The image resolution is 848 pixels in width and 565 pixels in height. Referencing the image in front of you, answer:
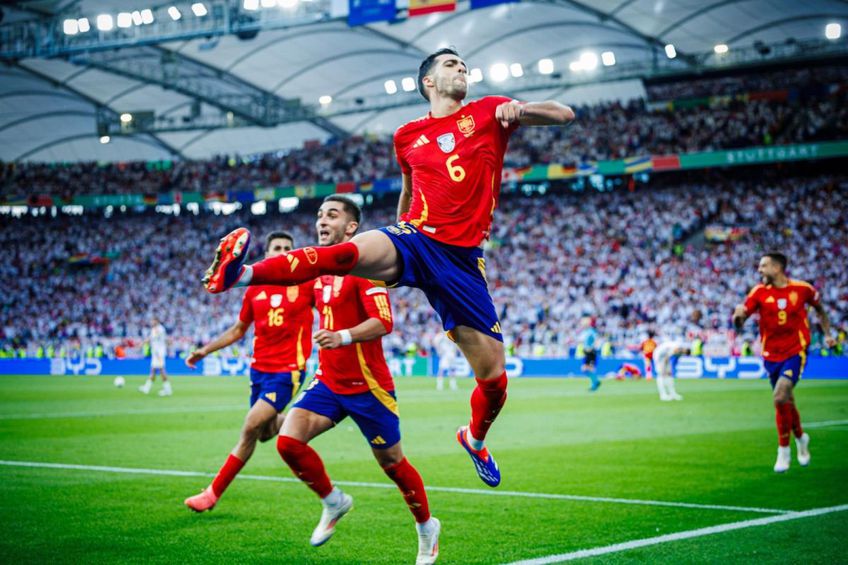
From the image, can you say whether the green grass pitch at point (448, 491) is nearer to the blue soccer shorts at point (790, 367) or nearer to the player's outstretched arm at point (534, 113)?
the blue soccer shorts at point (790, 367)

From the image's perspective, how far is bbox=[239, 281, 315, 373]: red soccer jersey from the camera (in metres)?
8.60

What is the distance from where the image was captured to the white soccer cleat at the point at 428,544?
240 inches

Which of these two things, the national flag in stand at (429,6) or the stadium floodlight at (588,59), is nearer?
the national flag in stand at (429,6)

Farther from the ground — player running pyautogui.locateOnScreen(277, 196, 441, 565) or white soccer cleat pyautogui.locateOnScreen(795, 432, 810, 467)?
player running pyautogui.locateOnScreen(277, 196, 441, 565)

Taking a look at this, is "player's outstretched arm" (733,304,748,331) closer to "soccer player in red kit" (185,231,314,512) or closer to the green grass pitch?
the green grass pitch

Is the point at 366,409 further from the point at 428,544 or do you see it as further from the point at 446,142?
the point at 446,142

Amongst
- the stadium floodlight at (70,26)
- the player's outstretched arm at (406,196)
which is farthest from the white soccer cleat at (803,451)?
the stadium floodlight at (70,26)

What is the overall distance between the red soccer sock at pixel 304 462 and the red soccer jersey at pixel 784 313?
21.0ft

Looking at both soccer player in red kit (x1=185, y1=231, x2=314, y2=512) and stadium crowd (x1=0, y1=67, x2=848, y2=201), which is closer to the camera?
soccer player in red kit (x1=185, y1=231, x2=314, y2=512)

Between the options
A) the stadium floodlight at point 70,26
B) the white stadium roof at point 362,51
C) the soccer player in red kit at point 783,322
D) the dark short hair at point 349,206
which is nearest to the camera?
the dark short hair at point 349,206

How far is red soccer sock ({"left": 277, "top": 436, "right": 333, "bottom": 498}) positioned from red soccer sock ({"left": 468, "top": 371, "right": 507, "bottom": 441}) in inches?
48.0

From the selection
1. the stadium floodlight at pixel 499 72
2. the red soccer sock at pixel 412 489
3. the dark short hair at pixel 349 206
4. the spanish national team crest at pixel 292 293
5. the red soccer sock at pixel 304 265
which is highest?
the stadium floodlight at pixel 499 72

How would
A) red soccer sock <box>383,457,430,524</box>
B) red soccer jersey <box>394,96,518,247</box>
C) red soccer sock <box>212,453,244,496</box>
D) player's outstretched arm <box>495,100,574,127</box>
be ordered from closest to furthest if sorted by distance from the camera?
1. player's outstretched arm <box>495,100,574,127</box>
2. red soccer jersey <box>394,96,518,247</box>
3. red soccer sock <box>383,457,430,524</box>
4. red soccer sock <box>212,453,244,496</box>

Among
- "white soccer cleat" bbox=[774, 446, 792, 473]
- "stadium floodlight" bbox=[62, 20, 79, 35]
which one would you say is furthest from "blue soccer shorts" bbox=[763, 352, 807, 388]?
"stadium floodlight" bbox=[62, 20, 79, 35]
